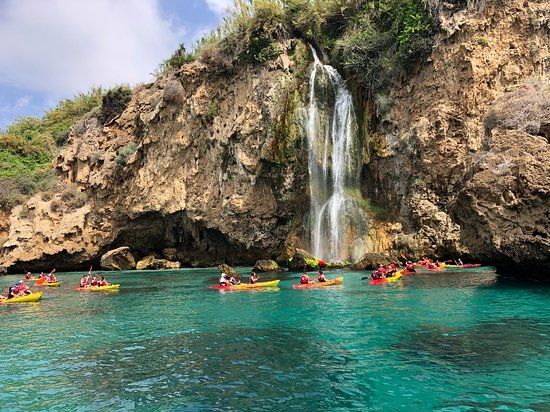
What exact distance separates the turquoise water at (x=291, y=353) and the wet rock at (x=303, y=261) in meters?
11.6

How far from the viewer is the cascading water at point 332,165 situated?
34.3 metres

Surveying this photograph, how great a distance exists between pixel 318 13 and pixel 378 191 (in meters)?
16.3

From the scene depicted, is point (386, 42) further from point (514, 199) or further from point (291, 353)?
point (291, 353)

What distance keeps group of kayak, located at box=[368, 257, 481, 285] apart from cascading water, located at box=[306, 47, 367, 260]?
5.53 metres

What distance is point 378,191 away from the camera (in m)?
34.7

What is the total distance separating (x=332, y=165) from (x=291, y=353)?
26325 millimetres

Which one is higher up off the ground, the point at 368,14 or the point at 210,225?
the point at 368,14

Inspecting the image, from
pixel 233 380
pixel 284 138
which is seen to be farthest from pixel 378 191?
pixel 233 380

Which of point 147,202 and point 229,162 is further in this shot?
point 147,202

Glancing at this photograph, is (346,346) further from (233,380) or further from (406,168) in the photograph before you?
(406,168)

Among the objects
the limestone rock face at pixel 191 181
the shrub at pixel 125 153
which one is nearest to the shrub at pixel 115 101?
the limestone rock face at pixel 191 181

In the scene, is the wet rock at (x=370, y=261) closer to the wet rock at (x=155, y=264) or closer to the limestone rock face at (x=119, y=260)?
the wet rock at (x=155, y=264)

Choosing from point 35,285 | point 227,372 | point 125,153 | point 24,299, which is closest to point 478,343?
point 227,372

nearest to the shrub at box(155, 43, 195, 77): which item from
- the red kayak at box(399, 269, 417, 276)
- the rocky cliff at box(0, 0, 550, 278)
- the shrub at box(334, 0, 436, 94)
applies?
the rocky cliff at box(0, 0, 550, 278)
